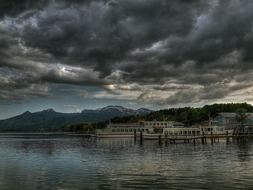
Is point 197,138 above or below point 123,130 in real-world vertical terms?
below

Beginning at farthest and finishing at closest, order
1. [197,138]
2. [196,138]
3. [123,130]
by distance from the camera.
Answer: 1. [123,130]
2. [197,138]
3. [196,138]

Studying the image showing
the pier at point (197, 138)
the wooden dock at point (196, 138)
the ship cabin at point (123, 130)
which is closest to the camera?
the pier at point (197, 138)

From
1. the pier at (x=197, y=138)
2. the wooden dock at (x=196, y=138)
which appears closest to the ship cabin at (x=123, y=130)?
the pier at (x=197, y=138)

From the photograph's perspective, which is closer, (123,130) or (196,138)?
(196,138)

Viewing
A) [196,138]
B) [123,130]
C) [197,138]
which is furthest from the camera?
[123,130]

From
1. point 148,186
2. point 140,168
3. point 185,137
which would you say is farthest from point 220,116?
point 148,186

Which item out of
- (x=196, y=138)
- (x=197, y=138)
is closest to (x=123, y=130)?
(x=197, y=138)

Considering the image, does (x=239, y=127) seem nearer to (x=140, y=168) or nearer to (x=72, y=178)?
(x=140, y=168)

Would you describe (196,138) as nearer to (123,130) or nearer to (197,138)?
(197,138)

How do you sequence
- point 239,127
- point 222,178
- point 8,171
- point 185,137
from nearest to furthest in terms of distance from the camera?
1. point 222,178
2. point 8,171
3. point 185,137
4. point 239,127

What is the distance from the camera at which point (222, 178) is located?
1471 inches

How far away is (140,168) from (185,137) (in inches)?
3271

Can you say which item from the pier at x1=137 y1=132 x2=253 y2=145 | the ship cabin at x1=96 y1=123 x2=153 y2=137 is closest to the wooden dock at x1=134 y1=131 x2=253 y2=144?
the pier at x1=137 y1=132 x2=253 y2=145

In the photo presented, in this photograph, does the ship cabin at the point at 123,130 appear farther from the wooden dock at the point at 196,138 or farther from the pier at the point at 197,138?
the wooden dock at the point at 196,138
